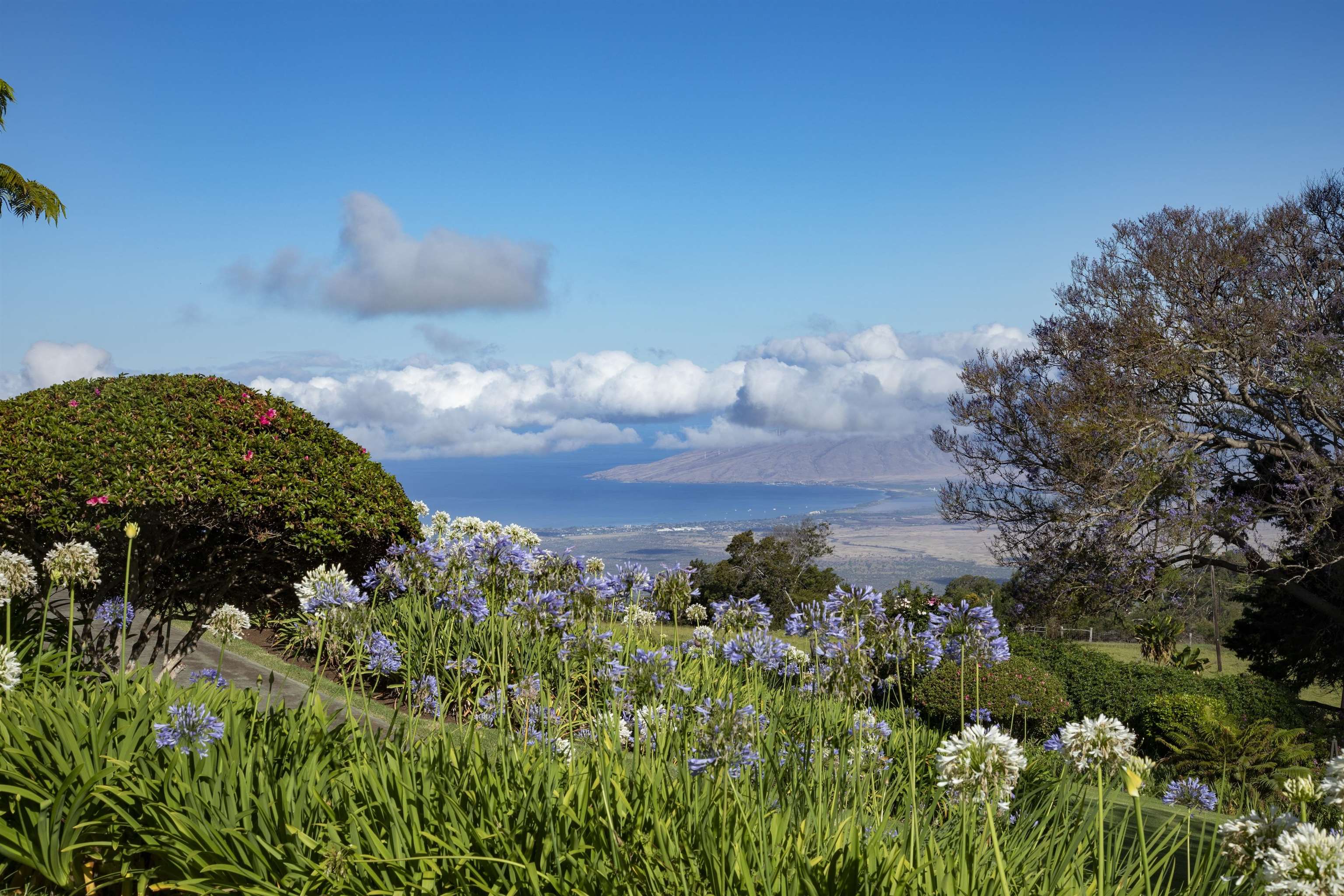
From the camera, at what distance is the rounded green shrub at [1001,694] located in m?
11.1

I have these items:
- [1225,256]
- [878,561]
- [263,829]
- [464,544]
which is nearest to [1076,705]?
[1225,256]

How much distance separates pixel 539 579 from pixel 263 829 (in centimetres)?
181

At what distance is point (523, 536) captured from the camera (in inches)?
320

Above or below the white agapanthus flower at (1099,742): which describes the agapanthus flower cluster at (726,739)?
below

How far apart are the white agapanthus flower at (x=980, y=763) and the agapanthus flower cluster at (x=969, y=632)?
136cm

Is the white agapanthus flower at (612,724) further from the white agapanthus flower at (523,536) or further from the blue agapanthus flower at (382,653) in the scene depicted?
the white agapanthus flower at (523,536)

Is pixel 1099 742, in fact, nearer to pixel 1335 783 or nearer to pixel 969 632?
pixel 1335 783

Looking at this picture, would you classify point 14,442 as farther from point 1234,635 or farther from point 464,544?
point 1234,635

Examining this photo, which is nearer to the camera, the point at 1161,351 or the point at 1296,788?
the point at 1296,788

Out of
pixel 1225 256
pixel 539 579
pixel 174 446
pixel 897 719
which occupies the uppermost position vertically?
pixel 1225 256

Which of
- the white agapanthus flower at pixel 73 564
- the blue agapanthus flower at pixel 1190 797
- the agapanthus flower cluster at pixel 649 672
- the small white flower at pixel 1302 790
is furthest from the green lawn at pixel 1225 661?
the white agapanthus flower at pixel 73 564

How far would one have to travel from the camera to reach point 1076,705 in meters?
13.8

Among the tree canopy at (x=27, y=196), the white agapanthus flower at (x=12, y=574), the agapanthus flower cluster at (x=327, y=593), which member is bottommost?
the agapanthus flower cluster at (x=327, y=593)

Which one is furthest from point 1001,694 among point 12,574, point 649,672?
point 12,574
